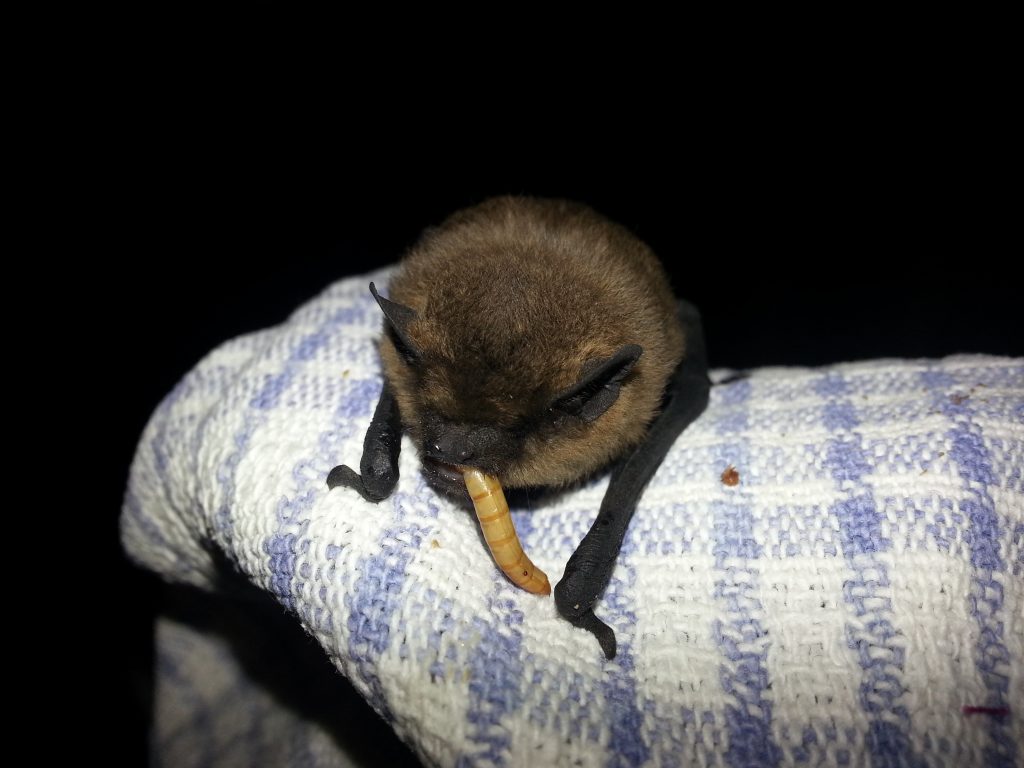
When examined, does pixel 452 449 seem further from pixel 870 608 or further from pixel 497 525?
pixel 870 608

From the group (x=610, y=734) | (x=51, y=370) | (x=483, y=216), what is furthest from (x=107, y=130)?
(x=610, y=734)

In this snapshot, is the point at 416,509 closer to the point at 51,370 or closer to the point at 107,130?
the point at 51,370

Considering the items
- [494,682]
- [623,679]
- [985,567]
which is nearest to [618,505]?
[623,679]

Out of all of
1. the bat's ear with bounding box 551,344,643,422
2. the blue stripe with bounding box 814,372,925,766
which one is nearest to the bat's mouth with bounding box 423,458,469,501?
the bat's ear with bounding box 551,344,643,422

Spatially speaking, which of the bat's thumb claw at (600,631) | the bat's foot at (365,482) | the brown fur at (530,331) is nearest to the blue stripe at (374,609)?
the bat's foot at (365,482)

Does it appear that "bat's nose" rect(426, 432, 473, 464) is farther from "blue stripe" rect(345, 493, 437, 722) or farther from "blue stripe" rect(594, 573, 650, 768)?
"blue stripe" rect(594, 573, 650, 768)

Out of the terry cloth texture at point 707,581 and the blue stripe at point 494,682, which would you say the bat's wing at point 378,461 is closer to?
the terry cloth texture at point 707,581
